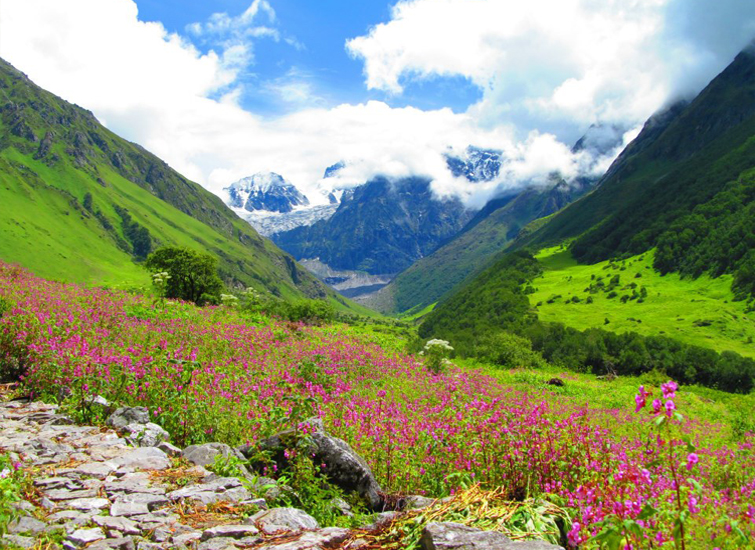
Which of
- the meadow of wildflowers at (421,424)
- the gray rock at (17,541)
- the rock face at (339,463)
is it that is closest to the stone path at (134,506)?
the gray rock at (17,541)

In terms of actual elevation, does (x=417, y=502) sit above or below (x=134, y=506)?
below

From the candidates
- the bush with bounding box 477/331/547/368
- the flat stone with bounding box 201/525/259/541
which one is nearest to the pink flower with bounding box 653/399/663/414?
the flat stone with bounding box 201/525/259/541

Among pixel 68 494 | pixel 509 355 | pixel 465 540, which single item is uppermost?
pixel 465 540

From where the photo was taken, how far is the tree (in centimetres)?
3816

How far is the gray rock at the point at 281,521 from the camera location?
5.52m

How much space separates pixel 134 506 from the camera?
5.88 metres

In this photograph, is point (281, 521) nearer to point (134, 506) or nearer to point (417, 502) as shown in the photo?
point (134, 506)

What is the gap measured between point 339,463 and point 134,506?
3.11 metres

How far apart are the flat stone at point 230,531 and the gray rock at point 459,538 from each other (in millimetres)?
2007

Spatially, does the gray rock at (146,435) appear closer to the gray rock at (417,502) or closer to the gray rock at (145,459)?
the gray rock at (145,459)

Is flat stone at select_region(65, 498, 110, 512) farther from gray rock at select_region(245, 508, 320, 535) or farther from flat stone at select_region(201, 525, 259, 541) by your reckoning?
gray rock at select_region(245, 508, 320, 535)

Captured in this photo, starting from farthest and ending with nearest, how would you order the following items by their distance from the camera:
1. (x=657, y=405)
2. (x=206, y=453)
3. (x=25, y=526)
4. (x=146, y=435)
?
1. (x=146, y=435)
2. (x=206, y=453)
3. (x=25, y=526)
4. (x=657, y=405)

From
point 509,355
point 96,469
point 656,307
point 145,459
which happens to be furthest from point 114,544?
point 656,307

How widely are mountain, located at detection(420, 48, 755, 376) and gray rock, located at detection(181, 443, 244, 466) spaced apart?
5545cm
